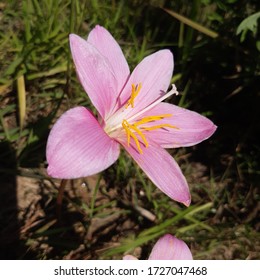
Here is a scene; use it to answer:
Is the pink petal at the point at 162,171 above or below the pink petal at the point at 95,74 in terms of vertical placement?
below

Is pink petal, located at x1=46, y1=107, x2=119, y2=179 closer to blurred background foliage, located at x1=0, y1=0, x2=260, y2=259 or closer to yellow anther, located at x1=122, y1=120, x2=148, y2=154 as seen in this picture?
yellow anther, located at x1=122, y1=120, x2=148, y2=154

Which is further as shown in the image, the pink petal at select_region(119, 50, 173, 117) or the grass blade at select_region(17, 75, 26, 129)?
the grass blade at select_region(17, 75, 26, 129)

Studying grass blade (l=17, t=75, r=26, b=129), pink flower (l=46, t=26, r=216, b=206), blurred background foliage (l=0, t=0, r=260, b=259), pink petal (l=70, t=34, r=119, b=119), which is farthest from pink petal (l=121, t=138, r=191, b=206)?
grass blade (l=17, t=75, r=26, b=129)

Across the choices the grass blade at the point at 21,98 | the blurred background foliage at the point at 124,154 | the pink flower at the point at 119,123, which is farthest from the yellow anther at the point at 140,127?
the grass blade at the point at 21,98


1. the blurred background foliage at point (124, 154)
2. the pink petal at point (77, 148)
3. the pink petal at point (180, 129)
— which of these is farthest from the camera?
the blurred background foliage at point (124, 154)

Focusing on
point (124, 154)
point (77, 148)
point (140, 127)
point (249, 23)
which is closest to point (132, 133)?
point (140, 127)

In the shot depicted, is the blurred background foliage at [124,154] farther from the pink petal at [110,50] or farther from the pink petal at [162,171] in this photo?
the pink petal at [162,171]

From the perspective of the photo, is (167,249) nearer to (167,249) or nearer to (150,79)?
(167,249)
